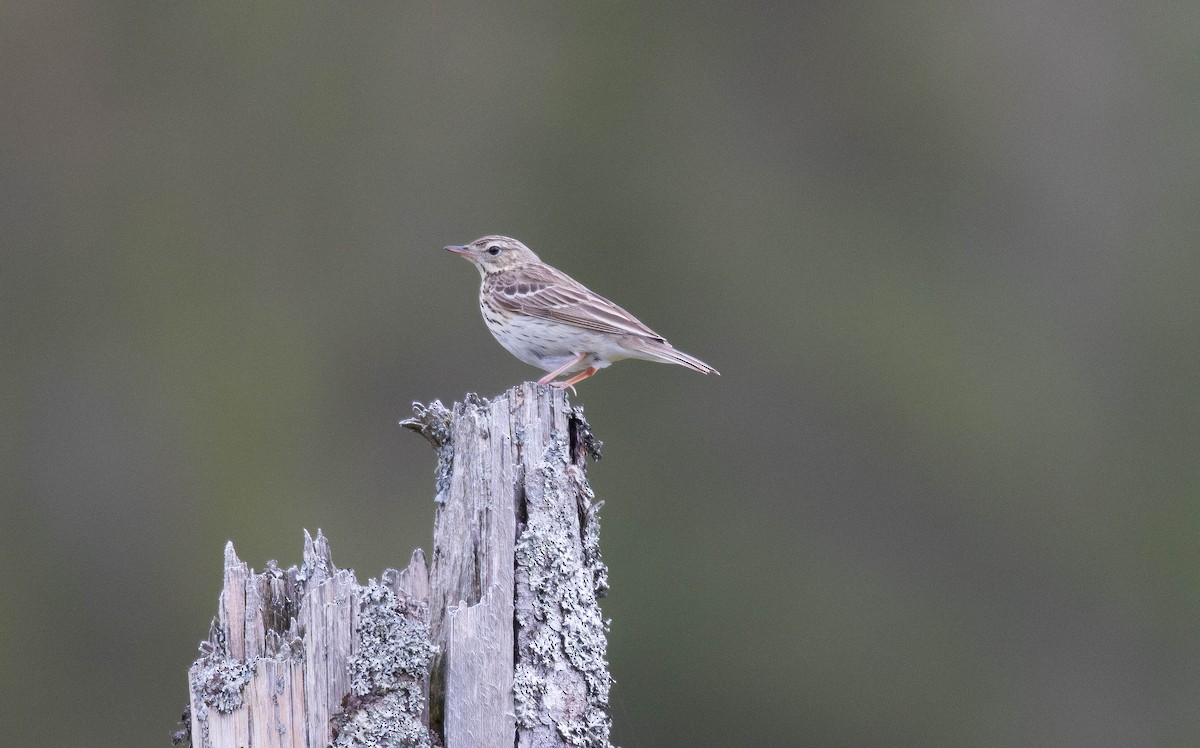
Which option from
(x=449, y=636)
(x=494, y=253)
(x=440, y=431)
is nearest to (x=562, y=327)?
(x=494, y=253)

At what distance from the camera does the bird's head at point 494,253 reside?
9.10 m

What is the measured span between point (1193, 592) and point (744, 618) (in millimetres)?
4601

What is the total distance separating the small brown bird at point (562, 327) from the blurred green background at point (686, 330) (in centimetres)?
424

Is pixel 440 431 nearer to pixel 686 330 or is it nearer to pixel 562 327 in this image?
pixel 562 327

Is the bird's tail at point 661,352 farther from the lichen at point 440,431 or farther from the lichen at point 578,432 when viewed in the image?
the lichen at point 440,431

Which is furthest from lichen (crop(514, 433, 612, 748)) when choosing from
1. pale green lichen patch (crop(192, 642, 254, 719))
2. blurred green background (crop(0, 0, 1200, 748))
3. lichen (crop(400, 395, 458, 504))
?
blurred green background (crop(0, 0, 1200, 748))

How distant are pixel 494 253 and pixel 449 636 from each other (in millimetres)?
4506

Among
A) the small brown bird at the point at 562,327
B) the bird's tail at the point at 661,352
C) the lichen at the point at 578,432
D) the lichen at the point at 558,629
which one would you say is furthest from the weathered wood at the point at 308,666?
the bird's tail at the point at 661,352

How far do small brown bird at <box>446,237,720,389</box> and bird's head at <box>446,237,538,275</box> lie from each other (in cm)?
29

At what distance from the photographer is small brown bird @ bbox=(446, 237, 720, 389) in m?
7.86

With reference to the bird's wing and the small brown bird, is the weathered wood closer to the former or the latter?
the small brown bird

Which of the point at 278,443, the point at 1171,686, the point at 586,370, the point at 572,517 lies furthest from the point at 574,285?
the point at 1171,686

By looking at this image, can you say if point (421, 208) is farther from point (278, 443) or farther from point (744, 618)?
point (744, 618)

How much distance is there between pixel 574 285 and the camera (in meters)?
8.52
